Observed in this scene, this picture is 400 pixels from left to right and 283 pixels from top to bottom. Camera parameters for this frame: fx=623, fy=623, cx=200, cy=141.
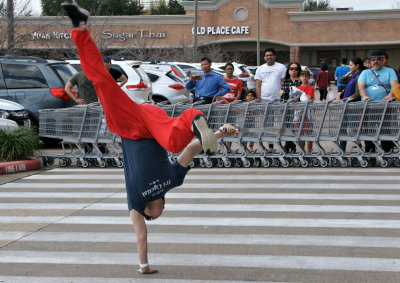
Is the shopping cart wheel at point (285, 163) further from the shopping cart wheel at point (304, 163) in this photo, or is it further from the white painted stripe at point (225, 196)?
the white painted stripe at point (225, 196)

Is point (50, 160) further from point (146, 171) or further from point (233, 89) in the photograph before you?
point (146, 171)

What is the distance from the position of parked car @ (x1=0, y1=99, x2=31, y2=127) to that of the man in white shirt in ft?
16.5

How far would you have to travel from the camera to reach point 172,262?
586 cm

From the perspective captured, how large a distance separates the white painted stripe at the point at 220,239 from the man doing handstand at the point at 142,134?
1.23 m

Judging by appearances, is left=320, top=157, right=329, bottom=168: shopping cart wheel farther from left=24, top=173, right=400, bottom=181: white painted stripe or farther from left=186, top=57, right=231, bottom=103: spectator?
left=186, top=57, right=231, bottom=103: spectator

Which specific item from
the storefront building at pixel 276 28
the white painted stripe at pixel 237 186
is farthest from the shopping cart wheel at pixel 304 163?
the storefront building at pixel 276 28

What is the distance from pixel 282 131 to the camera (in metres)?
10.5

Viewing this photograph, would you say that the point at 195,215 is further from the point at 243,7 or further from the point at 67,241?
the point at 243,7

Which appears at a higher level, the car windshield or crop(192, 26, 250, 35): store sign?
crop(192, 26, 250, 35): store sign

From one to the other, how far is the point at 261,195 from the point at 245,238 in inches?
89.9

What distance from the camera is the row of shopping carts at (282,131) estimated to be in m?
10.8

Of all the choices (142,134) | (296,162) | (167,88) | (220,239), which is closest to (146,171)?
(142,134)

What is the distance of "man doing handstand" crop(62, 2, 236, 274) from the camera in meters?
4.77

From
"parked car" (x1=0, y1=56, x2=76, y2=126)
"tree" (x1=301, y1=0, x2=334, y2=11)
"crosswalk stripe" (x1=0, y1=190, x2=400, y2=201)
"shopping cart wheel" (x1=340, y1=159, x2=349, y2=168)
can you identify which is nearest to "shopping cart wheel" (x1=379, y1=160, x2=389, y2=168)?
"shopping cart wheel" (x1=340, y1=159, x2=349, y2=168)
